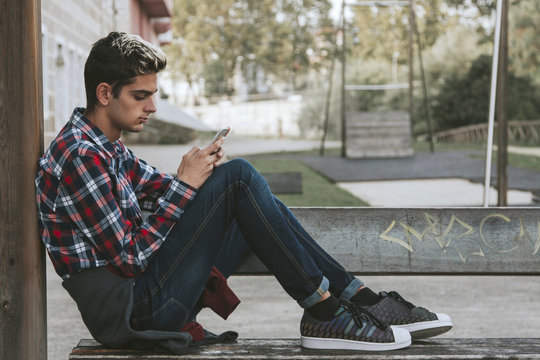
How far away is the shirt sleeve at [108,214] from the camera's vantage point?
8.14 feet

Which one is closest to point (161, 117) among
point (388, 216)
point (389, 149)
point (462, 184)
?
point (389, 149)

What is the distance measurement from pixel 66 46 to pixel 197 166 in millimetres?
9833

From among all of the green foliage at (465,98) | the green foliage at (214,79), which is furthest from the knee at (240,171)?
the green foliage at (214,79)

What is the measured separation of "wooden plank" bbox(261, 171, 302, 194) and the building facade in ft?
7.96

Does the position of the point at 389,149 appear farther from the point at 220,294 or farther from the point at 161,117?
the point at 220,294

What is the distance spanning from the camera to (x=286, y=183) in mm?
8664

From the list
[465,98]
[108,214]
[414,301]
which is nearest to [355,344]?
[108,214]

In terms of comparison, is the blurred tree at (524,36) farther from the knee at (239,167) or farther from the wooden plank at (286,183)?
the knee at (239,167)

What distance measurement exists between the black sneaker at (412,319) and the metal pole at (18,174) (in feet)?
3.65

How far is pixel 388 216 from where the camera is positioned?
3006 millimetres

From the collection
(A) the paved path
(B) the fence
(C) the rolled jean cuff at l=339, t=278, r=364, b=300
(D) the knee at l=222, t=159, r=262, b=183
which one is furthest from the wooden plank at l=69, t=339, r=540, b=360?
(B) the fence

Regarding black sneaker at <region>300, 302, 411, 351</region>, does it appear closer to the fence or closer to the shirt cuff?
the shirt cuff

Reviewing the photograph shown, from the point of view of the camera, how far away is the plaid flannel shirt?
2486 millimetres

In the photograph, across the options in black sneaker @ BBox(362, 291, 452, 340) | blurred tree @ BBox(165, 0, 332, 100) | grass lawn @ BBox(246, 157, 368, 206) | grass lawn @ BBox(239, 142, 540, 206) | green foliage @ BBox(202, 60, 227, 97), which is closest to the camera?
black sneaker @ BBox(362, 291, 452, 340)
